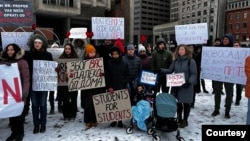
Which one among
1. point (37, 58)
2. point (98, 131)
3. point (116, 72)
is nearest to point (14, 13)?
point (37, 58)

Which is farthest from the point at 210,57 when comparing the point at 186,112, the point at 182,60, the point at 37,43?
the point at 37,43

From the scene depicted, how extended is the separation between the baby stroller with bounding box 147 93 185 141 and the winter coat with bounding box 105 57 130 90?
33.1 inches

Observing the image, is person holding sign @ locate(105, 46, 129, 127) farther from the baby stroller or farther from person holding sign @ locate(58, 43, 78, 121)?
person holding sign @ locate(58, 43, 78, 121)

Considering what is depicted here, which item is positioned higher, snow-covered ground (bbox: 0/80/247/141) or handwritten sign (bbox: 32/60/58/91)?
handwritten sign (bbox: 32/60/58/91)

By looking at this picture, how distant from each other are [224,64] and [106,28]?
3566 millimetres

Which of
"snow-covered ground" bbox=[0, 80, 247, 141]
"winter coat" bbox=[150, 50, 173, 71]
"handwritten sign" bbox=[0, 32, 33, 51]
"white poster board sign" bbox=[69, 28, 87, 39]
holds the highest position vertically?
"white poster board sign" bbox=[69, 28, 87, 39]

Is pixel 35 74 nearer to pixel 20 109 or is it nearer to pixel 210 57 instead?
pixel 20 109

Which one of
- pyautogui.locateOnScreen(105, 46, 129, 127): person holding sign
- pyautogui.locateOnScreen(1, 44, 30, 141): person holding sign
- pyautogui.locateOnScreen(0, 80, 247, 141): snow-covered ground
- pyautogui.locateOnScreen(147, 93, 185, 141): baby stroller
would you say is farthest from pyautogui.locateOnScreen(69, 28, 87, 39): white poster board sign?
pyautogui.locateOnScreen(147, 93, 185, 141): baby stroller

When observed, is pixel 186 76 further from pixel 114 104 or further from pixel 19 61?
pixel 19 61

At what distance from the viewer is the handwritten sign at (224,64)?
5.95 metres

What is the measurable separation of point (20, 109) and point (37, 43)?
126 centimetres

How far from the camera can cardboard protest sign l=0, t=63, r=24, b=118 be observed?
446 centimetres

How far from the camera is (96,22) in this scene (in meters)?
7.87

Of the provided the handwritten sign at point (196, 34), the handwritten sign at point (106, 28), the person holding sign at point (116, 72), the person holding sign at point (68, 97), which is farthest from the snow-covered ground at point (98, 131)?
the handwritten sign at point (196, 34)
